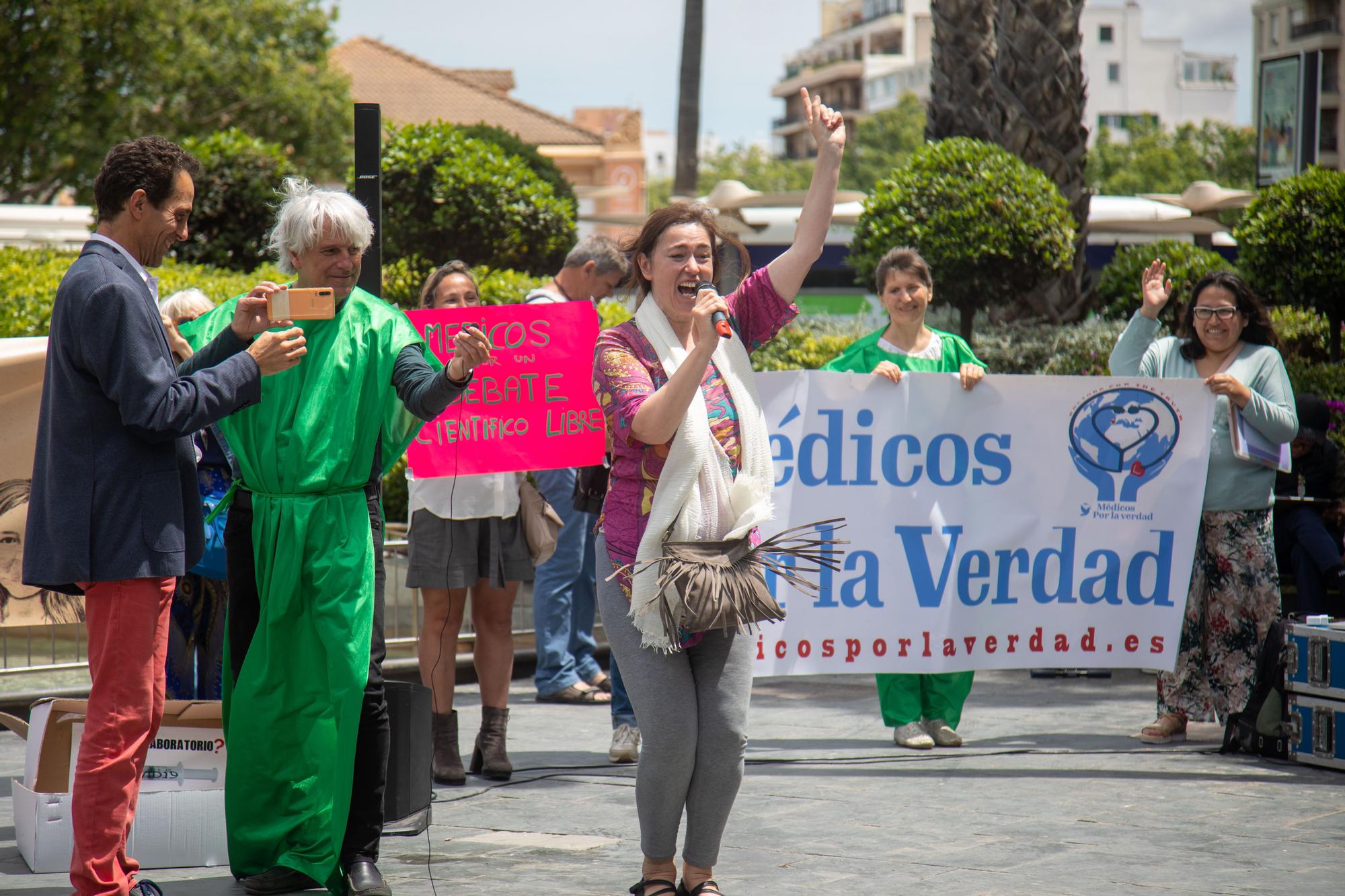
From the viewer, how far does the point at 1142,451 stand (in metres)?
6.25

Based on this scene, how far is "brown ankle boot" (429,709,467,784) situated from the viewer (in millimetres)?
5617

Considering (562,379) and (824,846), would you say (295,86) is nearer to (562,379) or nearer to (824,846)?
(562,379)

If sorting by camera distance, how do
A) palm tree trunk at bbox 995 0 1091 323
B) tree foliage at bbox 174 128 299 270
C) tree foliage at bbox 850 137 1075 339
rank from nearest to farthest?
tree foliage at bbox 850 137 1075 339, palm tree trunk at bbox 995 0 1091 323, tree foliage at bbox 174 128 299 270

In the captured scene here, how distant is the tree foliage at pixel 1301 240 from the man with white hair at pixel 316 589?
7.15 m

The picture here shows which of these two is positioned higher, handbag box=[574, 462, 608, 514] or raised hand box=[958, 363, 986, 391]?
raised hand box=[958, 363, 986, 391]

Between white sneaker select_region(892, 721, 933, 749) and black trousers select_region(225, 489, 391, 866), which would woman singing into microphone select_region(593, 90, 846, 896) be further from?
white sneaker select_region(892, 721, 933, 749)

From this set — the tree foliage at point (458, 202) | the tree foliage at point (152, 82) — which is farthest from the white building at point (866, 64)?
the tree foliage at point (458, 202)

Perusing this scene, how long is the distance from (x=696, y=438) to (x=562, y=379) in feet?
7.86

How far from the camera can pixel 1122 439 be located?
627 cm

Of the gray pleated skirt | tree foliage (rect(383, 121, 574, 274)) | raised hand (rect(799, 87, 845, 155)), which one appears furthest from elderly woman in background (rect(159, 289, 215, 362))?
tree foliage (rect(383, 121, 574, 274))

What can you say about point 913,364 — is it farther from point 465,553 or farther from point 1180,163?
point 1180,163

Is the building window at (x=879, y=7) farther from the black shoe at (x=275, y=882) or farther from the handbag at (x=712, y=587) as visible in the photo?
the black shoe at (x=275, y=882)

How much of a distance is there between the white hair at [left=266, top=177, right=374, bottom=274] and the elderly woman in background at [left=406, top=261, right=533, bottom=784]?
68.5 inches

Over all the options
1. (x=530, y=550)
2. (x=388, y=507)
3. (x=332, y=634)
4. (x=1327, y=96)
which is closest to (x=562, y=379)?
(x=530, y=550)
